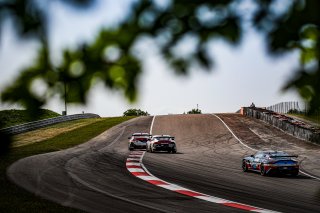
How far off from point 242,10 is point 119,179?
52.7 feet

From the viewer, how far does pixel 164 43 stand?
83.3 inches

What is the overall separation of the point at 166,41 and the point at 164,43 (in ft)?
0.05

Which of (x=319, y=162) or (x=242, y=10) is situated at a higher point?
(x=242, y=10)

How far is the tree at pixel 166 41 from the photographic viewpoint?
6.28ft

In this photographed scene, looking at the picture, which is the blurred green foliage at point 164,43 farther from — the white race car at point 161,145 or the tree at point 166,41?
the white race car at point 161,145

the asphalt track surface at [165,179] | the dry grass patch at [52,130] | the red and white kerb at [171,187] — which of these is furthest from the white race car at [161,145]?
the dry grass patch at [52,130]

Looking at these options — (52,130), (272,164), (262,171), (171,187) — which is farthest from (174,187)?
(52,130)

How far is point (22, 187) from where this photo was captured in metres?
15.7

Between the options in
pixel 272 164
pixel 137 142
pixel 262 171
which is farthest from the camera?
pixel 137 142

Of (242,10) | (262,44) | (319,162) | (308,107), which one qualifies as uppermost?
(242,10)

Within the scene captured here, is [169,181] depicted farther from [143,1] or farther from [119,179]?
[143,1]

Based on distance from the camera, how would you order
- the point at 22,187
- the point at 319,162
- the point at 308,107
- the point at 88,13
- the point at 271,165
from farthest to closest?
1. the point at 319,162
2. the point at 271,165
3. the point at 22,187
4. the point at 308,107
5. the point at 88,13

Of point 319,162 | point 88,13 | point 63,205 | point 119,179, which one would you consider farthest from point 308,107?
point 319,162

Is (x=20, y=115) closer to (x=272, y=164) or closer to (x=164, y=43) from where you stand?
(x=164, y=43)
